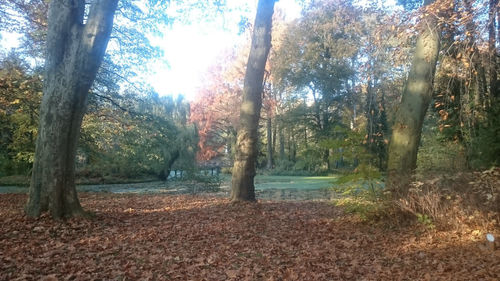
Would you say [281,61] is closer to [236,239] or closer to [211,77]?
[211,77]

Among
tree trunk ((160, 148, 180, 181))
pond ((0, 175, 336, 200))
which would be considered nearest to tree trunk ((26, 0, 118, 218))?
pond ((0, 175, 336, 200))

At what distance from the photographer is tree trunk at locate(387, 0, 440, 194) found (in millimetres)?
6613

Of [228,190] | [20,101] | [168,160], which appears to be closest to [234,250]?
[20,101]

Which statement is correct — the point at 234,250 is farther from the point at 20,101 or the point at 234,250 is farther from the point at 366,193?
the point at 20,101

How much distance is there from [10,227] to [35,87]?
720 cm

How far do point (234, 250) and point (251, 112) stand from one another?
4.78 m

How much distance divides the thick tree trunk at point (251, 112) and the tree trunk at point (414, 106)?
363cm

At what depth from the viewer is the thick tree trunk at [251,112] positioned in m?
9.33

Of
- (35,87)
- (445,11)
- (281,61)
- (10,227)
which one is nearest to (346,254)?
(445,11)

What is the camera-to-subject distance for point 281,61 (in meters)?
33.0

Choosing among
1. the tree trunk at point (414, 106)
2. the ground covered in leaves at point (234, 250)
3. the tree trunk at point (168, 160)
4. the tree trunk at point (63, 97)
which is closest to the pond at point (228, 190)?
the tree trunk at point (168, 160)

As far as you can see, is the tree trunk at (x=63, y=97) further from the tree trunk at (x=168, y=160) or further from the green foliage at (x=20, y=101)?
the tree trunk at (x=168, y=160)

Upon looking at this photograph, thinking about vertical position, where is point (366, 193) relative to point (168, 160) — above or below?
below

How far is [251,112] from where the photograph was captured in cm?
945
